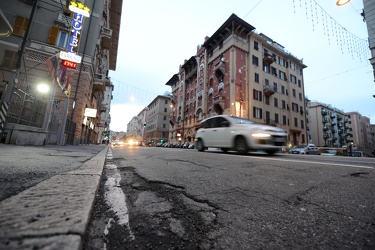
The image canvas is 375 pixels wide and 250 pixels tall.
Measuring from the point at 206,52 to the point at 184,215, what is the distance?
35137mm

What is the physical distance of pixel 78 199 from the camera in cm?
110

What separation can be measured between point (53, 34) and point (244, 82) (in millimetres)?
23417

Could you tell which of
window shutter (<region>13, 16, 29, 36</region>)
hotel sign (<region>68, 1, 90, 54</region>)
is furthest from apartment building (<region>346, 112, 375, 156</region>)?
window shutter (<region>13, 16, 29, 36</region>)

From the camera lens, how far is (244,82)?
27312mm

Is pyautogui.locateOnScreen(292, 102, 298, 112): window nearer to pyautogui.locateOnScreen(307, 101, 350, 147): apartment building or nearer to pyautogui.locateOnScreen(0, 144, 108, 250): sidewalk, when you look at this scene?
pyautogui.locateOnScreen(307, 101, 350, 147): apartment building

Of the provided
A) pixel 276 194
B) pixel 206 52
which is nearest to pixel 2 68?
pixel 276 194

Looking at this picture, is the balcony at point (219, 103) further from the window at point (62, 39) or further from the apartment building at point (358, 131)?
the apartment building at point (358, 131)

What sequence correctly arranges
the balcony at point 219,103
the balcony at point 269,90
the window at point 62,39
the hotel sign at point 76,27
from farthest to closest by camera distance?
the balcony at point 269,90, the balcony at point 219,103, the window at point 62,39, the hotel sign at point 76,27

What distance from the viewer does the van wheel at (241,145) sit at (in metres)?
6.80

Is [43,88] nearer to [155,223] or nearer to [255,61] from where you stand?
[155,223]

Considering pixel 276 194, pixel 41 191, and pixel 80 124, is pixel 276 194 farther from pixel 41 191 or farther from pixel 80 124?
pixel 80 124

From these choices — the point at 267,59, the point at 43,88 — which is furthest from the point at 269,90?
the point at 43,88

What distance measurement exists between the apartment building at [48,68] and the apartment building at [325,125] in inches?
2376

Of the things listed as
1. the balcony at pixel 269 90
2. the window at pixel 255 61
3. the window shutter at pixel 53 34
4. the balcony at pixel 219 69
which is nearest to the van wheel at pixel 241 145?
the window shutter at pixel 53 34
